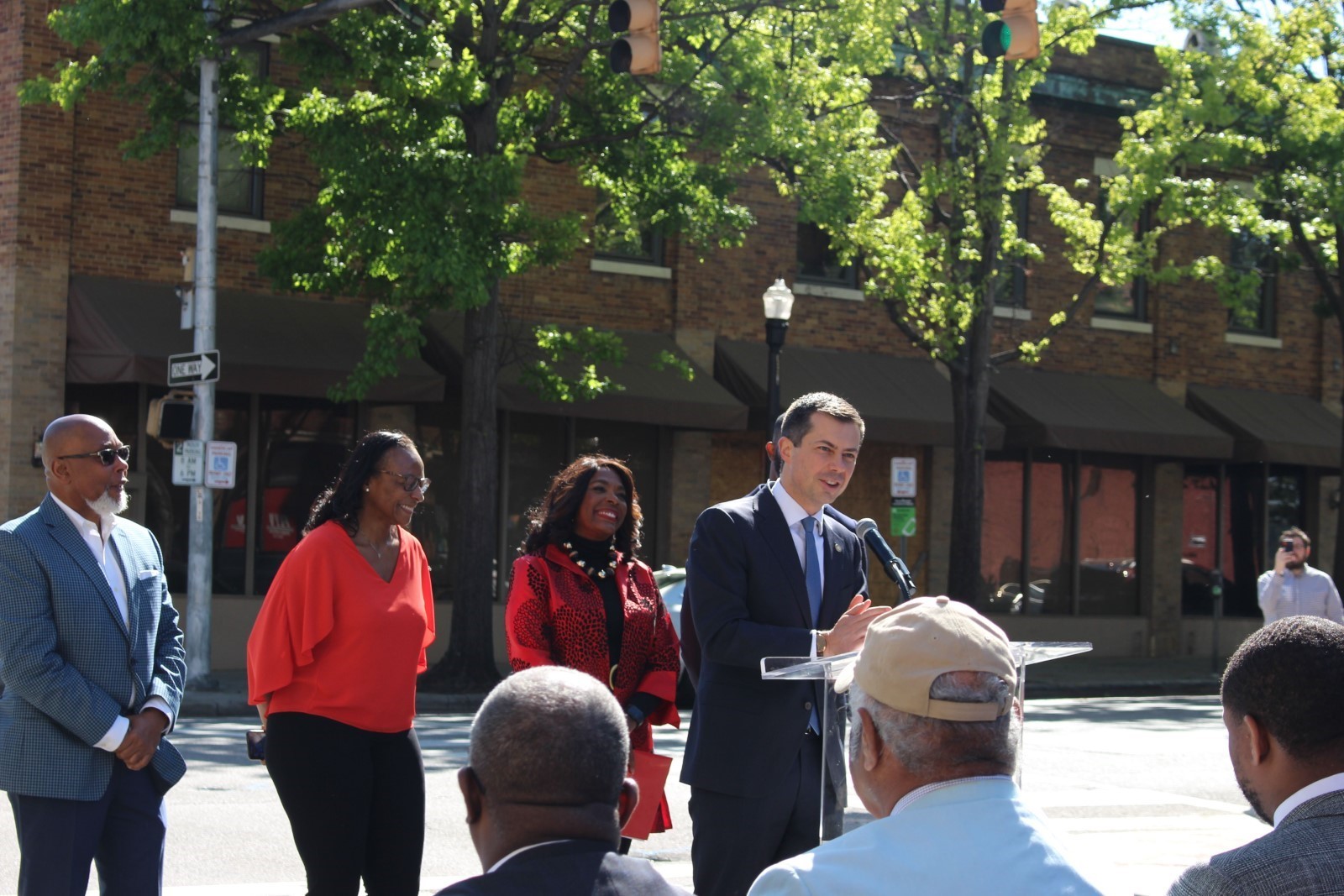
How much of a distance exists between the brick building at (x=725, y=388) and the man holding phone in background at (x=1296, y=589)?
8436 mm

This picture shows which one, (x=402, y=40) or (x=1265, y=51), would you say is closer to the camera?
(x=402, y=40)

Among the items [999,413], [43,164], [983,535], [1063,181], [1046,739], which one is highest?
[1063,181]

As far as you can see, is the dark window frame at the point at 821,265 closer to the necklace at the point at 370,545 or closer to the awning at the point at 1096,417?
the awning at the point at 1096,417

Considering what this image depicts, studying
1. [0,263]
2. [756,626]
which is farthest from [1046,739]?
[0,263]

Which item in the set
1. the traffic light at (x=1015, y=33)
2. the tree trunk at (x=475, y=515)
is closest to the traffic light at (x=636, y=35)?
the traffic light at (x=1015, y=33)

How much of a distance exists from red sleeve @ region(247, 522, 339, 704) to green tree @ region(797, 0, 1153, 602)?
608 inches

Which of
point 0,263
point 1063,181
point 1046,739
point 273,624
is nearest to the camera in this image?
point 273,624

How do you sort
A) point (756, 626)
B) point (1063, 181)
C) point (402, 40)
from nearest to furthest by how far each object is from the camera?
1. point (756, 626)
2. point (402, 40)
3. point (1063, 181)

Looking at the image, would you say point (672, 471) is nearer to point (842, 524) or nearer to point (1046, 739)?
point (1046, 739)

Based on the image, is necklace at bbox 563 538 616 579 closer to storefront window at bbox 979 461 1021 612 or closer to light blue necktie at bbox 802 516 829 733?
light blue necktie at bbox 802 516 829 733

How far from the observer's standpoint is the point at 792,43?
61.4 ft

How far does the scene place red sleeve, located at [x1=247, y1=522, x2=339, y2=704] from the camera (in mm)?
5223

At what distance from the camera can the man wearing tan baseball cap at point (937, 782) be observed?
2.52 metres

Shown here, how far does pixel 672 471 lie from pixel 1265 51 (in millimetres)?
9990
